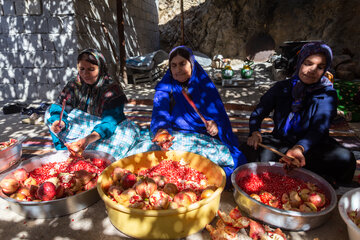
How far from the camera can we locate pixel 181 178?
7.04 feet

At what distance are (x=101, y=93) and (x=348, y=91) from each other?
599cm

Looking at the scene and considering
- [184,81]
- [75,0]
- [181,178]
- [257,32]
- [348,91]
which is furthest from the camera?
[257,32]

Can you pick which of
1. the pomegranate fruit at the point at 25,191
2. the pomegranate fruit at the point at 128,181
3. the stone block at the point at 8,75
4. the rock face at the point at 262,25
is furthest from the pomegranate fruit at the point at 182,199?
the rock face at the point at 262,25

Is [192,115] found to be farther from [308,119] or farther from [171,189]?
[308,119]

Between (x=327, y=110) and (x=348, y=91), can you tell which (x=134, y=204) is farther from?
(x=348, y=91)

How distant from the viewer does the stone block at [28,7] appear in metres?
5.40

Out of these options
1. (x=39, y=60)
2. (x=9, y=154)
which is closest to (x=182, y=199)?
(x=9, y=154)

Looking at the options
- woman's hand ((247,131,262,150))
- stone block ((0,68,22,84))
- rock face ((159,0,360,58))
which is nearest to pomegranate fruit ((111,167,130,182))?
woman's hand ((247,131,262,150))

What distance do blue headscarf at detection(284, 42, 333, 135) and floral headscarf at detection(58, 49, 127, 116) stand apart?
1.96 metres

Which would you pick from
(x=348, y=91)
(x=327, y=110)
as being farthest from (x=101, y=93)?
(x=348, y=91)

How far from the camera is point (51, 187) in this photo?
198 cm

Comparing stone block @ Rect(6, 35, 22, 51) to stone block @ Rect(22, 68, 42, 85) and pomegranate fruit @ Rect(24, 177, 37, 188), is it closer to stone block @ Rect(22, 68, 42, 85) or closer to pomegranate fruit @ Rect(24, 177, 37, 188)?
stone block @ Rect(22, 68, 42, 85)

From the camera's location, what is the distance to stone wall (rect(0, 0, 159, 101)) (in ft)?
17.9

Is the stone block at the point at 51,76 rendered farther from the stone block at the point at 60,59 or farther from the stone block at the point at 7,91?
the stone block at the point at 7,91
